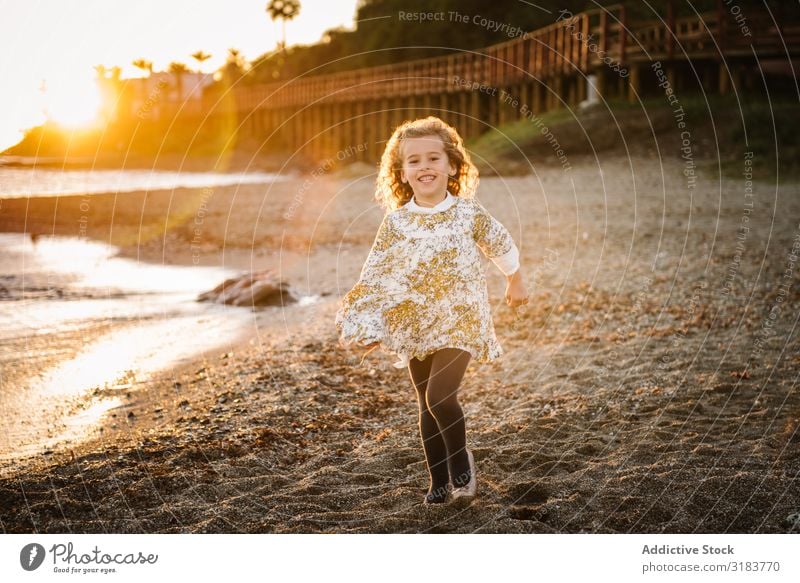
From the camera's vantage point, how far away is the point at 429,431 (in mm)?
4422

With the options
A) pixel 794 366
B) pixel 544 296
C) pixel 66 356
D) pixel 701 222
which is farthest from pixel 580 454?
pixel 701 222

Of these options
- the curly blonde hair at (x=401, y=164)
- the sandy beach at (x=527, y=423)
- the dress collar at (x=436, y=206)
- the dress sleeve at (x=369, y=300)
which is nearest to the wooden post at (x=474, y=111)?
the sandy beach at (x=527, y=423)

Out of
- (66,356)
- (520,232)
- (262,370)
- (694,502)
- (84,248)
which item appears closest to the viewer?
(694,502)

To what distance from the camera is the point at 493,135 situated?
78.5 feet

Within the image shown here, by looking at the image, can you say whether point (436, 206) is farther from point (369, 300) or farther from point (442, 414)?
point (442, 414)

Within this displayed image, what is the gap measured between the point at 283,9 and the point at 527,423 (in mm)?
59730

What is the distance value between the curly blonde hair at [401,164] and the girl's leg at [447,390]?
87 cm

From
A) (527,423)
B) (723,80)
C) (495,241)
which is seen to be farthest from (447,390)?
(723,80)

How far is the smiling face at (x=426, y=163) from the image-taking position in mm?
4355

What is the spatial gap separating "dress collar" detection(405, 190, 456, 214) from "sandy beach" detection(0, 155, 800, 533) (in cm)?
147

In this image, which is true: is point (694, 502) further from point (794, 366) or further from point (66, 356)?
point (66, 356)

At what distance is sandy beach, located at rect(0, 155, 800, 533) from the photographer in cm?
462
